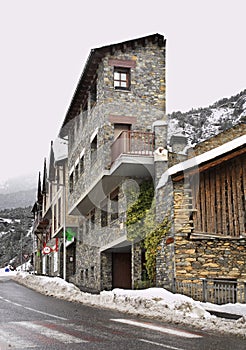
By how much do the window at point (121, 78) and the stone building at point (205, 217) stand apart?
6.28m

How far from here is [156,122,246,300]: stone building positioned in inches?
696

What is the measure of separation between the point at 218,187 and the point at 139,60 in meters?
8.54

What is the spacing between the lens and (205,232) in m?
18.8

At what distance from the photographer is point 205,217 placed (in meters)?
19.2

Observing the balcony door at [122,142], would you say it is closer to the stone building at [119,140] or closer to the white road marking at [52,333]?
the stone building at [119,140]

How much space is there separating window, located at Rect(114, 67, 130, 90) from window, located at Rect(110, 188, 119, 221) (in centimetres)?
464

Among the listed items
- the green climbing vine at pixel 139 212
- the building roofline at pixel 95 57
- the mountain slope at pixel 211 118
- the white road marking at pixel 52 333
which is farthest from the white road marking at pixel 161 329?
the mountain slope at pixel 211 118

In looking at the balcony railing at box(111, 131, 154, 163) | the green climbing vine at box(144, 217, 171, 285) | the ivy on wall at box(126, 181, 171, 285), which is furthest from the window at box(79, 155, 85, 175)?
the green climbing vine at box(144, 217, 171, 285)

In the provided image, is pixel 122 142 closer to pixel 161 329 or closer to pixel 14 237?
pixel 161 329

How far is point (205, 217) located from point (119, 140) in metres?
5.33

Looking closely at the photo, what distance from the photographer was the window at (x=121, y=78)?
24580mm

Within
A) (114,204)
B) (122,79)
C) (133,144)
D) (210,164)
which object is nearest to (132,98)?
(122,79)

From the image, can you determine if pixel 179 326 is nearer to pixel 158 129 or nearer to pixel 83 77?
pixel 158 129

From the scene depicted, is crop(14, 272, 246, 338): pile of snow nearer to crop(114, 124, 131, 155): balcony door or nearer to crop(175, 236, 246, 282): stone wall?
crop(175, 236, 246, 282): stone wall
